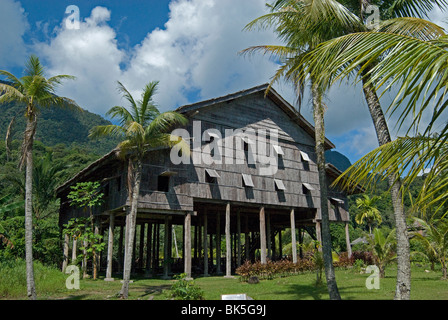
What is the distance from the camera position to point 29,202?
13.2m

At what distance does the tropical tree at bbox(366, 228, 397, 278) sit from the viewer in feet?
59.3

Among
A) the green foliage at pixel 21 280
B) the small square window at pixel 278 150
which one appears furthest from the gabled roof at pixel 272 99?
the green foliage at pixel 21 280

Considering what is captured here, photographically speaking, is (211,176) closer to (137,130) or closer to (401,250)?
(137,130)

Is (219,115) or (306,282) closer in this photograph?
(306,282)

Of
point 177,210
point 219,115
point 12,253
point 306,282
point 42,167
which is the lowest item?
point 306,282

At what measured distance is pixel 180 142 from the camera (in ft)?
55.9

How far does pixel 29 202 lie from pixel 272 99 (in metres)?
16.3

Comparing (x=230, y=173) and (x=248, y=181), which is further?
(x=248, y=181)

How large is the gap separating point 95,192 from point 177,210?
15.9 feet

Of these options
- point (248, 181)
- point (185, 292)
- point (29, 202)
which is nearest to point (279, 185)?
point (248, 181)
